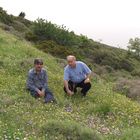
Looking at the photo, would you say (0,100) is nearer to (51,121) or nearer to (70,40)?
(51,121)

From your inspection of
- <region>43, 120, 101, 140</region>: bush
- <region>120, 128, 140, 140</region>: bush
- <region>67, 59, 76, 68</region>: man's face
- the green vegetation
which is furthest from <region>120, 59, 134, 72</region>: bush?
<region>43, 120, 101, 140</region>: bush

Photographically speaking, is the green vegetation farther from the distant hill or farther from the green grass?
Result: the distant hill

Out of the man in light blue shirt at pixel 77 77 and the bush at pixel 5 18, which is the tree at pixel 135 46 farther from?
the man in light blue shirt at pixel 77 77

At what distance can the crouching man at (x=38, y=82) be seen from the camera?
14547 millimetres

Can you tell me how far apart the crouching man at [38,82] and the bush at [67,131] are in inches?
161

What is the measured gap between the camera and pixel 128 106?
15102 millimetres

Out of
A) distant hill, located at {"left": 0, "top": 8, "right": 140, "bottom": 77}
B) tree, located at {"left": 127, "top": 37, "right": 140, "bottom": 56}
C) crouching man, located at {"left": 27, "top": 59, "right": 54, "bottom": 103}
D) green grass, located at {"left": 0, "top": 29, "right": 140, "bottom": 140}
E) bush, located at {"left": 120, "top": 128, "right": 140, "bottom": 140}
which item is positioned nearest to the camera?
green grass, located at {"left": 0, "top": 29, "right": 140, "bottom": 140}

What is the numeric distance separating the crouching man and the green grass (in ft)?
0.97

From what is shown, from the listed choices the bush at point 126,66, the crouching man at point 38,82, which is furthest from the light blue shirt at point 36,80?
the bush at point 126,66

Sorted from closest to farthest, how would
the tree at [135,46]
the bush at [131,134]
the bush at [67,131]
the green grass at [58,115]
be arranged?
the bush at [67,131], the green grass at [58,115], the bush at [131,134], the tree at [135,46]

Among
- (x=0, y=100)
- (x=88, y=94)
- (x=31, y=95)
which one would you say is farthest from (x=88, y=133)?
(x=88, y=94)

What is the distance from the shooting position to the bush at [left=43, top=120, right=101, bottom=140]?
10008mm

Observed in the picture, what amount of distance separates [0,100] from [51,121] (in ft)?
8.23

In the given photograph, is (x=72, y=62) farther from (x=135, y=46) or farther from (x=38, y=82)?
(x=135, y=46)
